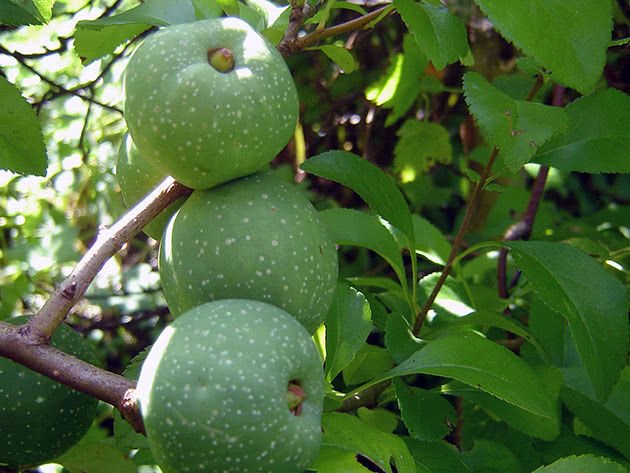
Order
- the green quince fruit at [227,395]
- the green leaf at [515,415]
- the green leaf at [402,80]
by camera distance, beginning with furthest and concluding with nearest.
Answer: the green leaf at [402,80] < the green leaf at [515,415] < the green quince fruit at [227,395]

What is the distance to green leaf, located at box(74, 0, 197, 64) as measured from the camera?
0.94 metres

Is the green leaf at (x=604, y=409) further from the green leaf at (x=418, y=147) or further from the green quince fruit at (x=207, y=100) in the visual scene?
the green leaf at (x=418, y=147)

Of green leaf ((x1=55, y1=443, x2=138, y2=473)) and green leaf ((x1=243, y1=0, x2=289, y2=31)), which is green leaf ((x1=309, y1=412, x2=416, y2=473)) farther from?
green leaf ((x1=243, y1=0, x2=289, y2=31))

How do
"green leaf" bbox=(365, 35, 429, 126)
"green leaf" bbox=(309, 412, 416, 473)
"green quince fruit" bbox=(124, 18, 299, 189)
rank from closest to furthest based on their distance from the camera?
"green quince fruit" bbox=(124, 18, 299, 189) < "green leaf" bbox=(309, 412, 416, 473) < "green leaf" bbox=(365, 35, 429, 126)

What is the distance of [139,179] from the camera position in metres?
0.99

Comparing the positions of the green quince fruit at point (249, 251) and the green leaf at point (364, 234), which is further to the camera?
the green leaf at point (364, 234)

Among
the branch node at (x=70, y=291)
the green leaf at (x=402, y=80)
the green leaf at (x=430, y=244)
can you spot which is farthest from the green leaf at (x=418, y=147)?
the branch node at (x=70, y=291)

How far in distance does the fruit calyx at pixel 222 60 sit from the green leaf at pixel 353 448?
0.49m

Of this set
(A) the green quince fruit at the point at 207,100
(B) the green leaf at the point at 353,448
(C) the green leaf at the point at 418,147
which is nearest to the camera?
(A) the green quince fruit at the point at 207,100

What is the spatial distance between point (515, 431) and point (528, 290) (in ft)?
1.07

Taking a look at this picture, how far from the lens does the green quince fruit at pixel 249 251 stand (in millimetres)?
829

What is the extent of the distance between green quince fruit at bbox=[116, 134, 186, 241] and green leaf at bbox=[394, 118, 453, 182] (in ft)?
3.57

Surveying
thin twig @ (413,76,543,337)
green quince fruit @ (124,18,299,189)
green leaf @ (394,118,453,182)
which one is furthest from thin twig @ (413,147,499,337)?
green leaf @ (394,118,453,182)

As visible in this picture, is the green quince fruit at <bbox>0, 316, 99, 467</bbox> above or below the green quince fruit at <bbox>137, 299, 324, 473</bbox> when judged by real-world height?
below
